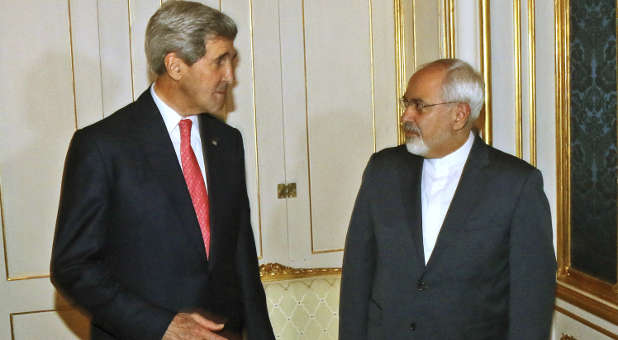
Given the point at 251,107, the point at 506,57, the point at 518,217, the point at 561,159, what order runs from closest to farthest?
the point at 518,217
the point at 561,159
the point at 506,57
the point at 251,107

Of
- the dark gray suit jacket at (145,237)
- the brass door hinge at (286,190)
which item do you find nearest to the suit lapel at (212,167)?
the dark gray suit jacket at (145,237)

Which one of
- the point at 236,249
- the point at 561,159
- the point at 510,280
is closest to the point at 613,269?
the point at 561,159

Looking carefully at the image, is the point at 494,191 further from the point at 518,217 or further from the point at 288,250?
the point at 288,250

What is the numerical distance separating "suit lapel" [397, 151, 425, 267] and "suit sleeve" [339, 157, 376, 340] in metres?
0.14

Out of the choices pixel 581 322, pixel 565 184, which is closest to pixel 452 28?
pixel 565 184

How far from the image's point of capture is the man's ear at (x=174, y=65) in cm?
231

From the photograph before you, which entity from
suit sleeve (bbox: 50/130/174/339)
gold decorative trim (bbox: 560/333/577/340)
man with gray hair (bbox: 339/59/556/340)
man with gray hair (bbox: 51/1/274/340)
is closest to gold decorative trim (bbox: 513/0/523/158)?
gold decorative trim (bbox: 560/333/577/340)

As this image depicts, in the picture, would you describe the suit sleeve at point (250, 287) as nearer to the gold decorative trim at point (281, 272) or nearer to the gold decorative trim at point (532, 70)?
the gold decorative trim at point (281, 272)

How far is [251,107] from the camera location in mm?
3812

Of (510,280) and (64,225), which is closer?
(64,225)

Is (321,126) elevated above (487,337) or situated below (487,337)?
above

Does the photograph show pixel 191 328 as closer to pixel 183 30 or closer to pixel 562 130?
pixel 183 30

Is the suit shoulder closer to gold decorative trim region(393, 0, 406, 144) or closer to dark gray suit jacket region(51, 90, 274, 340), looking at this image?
dark gray suit jacket region(51, 90, 274, 340)

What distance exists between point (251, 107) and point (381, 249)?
1549 mm
